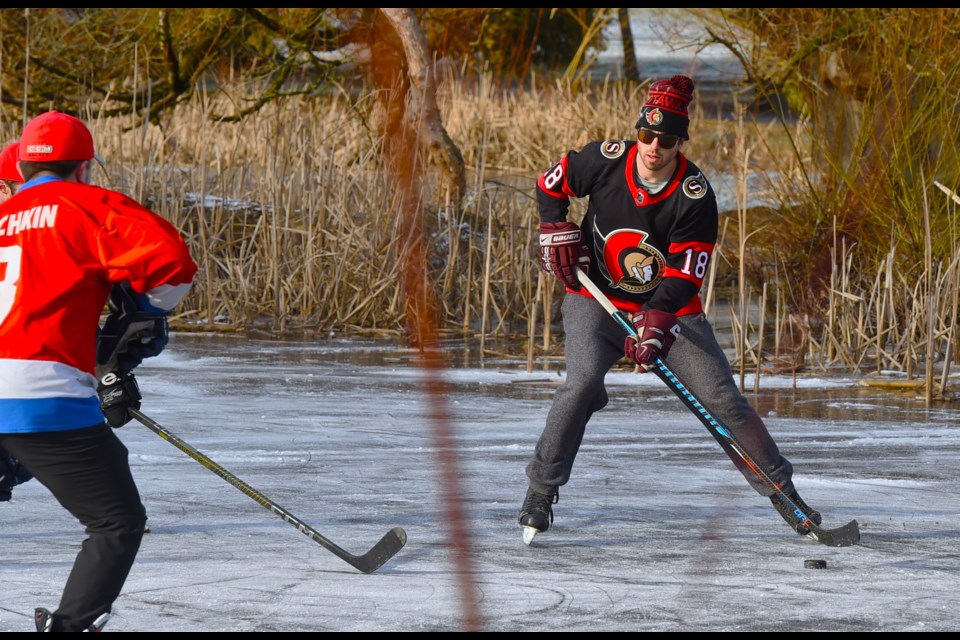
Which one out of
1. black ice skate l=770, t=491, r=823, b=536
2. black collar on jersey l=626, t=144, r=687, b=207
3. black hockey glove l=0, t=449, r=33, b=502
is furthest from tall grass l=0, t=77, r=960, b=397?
black hockey glove l=0, t=449, r=33, b=502

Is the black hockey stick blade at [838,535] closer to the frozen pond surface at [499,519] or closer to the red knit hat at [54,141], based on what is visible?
the frozen pond surface at [499,519]

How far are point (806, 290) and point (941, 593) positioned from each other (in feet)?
20.9

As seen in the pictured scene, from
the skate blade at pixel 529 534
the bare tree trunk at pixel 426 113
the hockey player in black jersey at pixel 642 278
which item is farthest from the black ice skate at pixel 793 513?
the bare tree trunk at pixel 426 113

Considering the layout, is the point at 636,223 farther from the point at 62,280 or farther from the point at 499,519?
the point at 62,280

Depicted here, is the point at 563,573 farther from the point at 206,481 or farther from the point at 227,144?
the point at 227,144

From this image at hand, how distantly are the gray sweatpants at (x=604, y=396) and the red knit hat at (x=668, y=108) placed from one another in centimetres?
67

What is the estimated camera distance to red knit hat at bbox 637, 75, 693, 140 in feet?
16.5

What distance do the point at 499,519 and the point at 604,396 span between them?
598 mm

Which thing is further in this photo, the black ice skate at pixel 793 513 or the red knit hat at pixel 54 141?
the black ice skate at pixel 793 513

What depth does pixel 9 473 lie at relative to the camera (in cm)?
426

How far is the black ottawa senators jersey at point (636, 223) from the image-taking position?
16.7ft

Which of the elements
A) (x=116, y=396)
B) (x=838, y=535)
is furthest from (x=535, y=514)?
(x=116, y=396)

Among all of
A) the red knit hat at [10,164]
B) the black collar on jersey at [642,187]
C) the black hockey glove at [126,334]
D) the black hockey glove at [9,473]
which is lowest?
the black hockey glove at [9,473]

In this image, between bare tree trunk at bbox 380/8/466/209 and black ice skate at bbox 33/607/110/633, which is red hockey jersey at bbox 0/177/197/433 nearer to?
black ice skate at bbox 33/607/110/633
